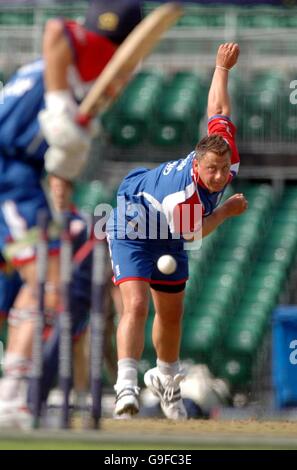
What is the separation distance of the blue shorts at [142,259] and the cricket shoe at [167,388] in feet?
1.70

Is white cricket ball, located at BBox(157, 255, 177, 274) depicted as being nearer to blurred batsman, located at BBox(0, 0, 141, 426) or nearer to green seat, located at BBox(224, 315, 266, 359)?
blurred batsman, located at BBox(0, 0, 141, 426)

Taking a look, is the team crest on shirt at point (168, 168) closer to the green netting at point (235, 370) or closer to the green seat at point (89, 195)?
the green netting at point (235, 370)

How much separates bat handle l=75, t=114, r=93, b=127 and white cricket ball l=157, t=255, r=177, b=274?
76cm

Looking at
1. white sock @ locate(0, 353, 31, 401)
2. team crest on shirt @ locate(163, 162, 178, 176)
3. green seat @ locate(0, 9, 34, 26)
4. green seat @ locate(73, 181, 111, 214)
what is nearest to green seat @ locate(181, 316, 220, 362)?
green seat @ locate(73, 181, 111, 214)

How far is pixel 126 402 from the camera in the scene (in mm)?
6855

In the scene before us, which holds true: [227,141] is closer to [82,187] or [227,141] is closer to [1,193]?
[1,193]

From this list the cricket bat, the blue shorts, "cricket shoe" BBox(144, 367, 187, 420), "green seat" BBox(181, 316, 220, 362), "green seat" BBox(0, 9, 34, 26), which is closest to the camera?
the cricket bat

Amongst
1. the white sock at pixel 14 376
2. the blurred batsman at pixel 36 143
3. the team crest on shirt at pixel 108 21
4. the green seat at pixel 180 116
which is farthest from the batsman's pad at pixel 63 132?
the green seat at pixel 180 116

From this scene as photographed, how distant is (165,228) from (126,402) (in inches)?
36.3

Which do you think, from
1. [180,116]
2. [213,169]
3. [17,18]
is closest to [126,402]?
[213,169]

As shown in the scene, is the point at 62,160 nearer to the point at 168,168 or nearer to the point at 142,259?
the point at 168,168

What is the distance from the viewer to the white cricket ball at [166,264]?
7172 millimetres

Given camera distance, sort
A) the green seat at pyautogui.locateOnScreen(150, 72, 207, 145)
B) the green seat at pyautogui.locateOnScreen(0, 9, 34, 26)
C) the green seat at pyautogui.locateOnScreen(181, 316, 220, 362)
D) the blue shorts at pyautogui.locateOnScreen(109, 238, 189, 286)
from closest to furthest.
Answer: the blue shorts at pyautogui.locateOnScreen(109, 238, 189, 286) < the green seat at pyautogui.locateOnScreen(181, 316, 220, 362) < the green seat at pyautogui.locateOnScreen(150, 72, 207, 145) < the green seat at pyautogui.locateOnScreen(0, 9, 34, 26)

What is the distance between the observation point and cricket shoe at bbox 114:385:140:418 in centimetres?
684
